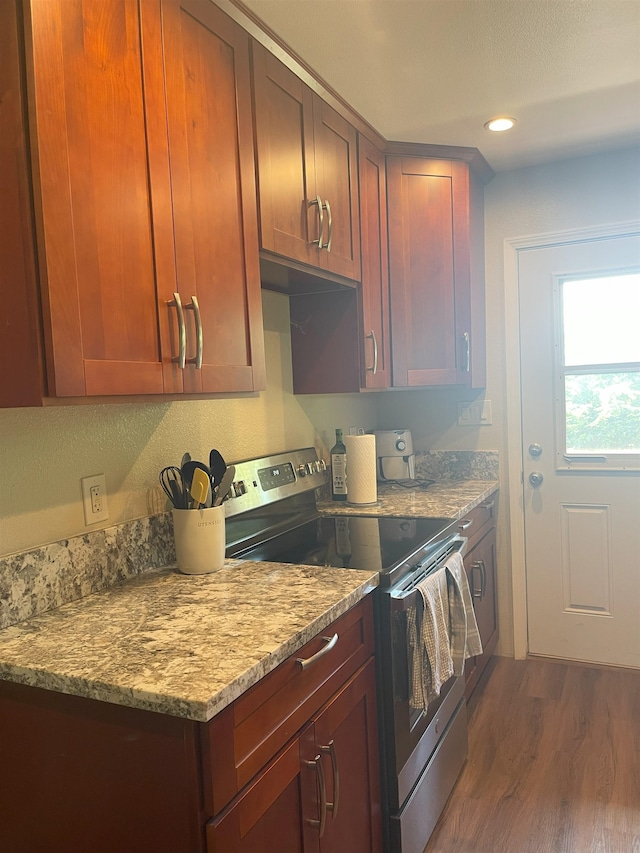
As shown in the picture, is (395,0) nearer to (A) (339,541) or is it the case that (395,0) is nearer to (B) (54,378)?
(B) (54,378)

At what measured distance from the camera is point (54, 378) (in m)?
1.04

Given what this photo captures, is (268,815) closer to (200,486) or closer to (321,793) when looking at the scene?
(321,793)

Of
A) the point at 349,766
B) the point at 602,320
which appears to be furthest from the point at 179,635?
the point at 602,320

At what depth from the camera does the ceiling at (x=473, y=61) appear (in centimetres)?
161

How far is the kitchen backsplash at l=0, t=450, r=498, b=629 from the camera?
4.13 ft

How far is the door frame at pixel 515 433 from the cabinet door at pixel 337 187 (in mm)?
1066

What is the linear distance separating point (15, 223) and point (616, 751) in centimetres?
248

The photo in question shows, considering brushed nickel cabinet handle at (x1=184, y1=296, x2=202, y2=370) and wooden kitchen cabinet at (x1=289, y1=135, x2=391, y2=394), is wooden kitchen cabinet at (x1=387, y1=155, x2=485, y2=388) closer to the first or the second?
wooden kitchen cabinet at (x1=289, y1=135, x2=391, y2=394)

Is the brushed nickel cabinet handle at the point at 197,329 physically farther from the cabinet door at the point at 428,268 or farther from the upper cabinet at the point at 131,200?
the cabinet door at the point at 428,268

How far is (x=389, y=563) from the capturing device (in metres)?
1.65

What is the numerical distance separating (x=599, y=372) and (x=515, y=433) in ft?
1.51

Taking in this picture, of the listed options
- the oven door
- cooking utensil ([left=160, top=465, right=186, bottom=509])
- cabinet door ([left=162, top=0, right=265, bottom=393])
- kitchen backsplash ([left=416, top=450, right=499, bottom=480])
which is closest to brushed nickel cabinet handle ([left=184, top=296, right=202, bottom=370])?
cabinet door ([left=162, top=0, right=265, bottom=393])

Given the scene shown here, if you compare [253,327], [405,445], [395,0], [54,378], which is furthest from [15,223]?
[405,445]

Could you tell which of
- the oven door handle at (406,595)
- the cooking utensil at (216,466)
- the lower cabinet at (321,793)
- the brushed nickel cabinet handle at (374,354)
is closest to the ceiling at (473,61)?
the brushed nickel cabinet handle at (374,354)
